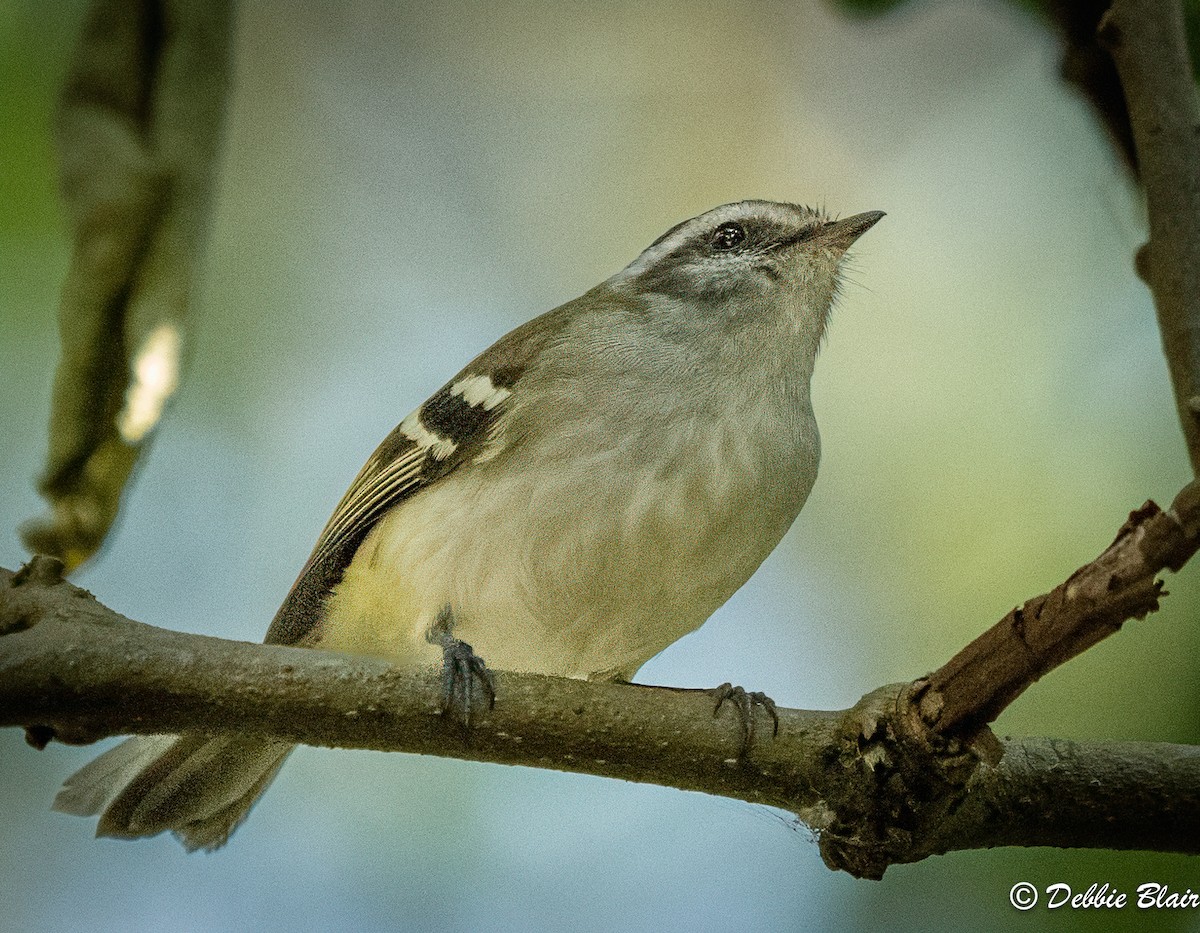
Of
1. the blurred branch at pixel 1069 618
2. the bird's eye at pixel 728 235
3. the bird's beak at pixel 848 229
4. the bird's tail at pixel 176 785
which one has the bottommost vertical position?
the blurred branch at pixel 1069 618

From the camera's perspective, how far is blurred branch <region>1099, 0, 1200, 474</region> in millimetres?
2500

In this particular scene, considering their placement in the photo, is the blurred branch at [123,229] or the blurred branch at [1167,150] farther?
the blurred branch at [1167,150]

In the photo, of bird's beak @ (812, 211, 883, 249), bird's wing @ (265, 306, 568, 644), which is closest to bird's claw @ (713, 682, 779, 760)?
bird's wing @ (265, 306, 568, 644)

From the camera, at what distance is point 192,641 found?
203 centimetres

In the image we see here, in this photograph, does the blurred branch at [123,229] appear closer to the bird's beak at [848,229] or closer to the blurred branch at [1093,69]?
the bird's beak at [848,229]

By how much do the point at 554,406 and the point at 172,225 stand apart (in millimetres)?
961

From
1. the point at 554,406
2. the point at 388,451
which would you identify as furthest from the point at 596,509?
the point at 388,451

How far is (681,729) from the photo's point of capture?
2260 mm

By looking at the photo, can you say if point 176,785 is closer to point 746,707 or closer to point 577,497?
point 577,497

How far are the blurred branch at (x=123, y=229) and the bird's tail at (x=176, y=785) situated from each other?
68 cm

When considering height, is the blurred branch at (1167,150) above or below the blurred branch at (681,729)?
above

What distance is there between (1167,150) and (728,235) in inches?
45.5

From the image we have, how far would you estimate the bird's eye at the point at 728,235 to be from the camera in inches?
131

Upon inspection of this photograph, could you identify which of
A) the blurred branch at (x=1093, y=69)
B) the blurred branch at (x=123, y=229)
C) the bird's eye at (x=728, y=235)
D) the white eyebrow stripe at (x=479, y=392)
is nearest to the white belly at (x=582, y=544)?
the white eyebrow stripe at (x=479, y=392)
